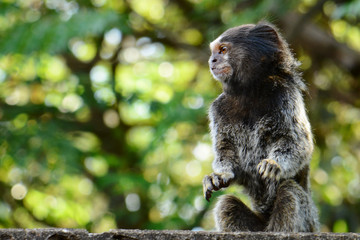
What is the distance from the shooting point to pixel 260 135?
5.43m

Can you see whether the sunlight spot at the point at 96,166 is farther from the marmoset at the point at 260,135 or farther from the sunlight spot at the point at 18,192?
the marmoset at the point at 260,135

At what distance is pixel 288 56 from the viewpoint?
5.85 m

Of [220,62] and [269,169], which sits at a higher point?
[220,62]

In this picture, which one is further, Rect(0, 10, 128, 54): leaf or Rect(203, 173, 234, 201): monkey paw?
Rect(0, 10, 128, 54): leaf

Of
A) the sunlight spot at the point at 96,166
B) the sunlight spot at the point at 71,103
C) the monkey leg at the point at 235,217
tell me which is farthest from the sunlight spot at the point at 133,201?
the monkey leg at the point at 235,217

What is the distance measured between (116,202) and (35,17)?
408 cm

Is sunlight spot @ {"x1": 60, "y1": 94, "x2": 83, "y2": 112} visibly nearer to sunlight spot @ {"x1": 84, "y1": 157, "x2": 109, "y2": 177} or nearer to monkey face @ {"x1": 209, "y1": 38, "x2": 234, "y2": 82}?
sunlight spot @ {"x1": 84, "y1": 157, "x2": 109, "y2": 177}

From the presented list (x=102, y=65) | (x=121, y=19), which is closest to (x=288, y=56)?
(x=121, y=19)

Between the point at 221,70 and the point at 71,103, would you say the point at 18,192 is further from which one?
the point at 221,70

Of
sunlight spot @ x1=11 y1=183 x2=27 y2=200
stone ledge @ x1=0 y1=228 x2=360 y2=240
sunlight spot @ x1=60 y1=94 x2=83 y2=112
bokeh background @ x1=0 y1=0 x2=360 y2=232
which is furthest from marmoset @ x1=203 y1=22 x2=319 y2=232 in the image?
sunlight spot @ x1=11 y1=183 x2=27 y2=200

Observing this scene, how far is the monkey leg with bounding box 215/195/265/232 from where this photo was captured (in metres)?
5.26

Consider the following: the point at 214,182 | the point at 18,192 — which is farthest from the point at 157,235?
the point at 18,192

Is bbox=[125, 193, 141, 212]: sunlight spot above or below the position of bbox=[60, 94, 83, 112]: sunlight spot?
below

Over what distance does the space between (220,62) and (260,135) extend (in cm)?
86
